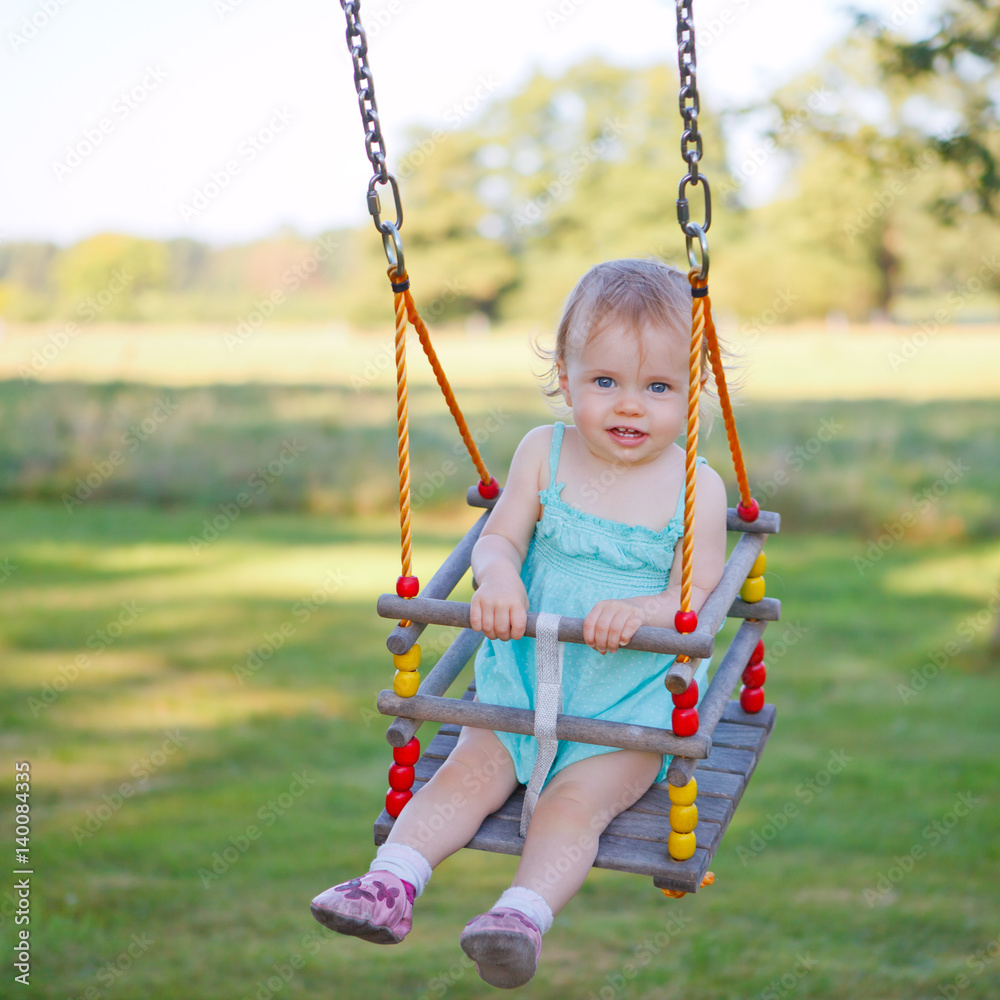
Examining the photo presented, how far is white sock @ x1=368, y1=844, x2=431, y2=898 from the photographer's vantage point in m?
2.35

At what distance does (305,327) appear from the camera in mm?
33250

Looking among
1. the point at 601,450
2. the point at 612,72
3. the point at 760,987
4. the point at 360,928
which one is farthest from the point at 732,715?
the point at 612,72

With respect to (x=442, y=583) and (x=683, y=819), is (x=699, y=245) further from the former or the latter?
(x=683, y=819)

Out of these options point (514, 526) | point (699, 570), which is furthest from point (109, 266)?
point (699, 570)

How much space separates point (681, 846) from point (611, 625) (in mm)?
480

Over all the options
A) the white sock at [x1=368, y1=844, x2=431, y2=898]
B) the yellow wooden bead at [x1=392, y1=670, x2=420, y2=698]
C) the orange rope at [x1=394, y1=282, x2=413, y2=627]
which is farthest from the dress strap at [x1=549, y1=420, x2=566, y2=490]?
the white sock at [x1=368, y1=844, x2=431, y2=898]

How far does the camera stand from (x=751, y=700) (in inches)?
126

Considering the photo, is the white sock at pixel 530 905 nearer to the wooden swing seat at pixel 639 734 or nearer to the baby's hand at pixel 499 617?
the wooden swing seat at pixel 639 734

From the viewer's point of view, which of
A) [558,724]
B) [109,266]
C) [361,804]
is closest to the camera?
[558,724]

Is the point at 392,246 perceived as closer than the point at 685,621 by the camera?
No

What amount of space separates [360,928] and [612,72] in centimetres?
3904

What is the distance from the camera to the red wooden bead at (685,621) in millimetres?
2287

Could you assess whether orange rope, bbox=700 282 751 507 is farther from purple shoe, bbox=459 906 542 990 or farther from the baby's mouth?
purple shoe, bbox=459 906 542 990

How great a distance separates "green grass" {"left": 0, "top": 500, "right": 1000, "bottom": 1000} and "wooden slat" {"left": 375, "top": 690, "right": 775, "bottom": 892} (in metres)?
2.19
